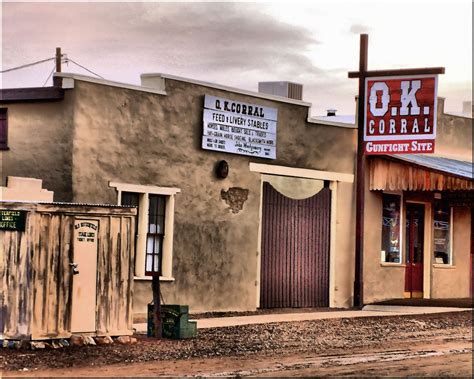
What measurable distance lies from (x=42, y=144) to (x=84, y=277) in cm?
617

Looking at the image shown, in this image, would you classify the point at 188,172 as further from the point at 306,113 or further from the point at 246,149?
the point at 306,113

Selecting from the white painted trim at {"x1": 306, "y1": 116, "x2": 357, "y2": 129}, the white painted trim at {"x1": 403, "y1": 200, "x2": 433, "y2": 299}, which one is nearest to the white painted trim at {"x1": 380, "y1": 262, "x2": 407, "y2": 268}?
the white painted trim at {"x1": 403, "y1": 200, "x2": 433, "y2": 299}

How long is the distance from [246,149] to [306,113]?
2.46 m

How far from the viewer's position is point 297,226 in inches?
1046

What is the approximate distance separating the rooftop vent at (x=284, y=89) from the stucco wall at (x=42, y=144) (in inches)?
339

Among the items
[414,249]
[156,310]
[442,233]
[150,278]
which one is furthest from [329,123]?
[156,310]

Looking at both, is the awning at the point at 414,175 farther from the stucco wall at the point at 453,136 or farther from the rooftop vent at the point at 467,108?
the rooftop vent at the point at 467,108

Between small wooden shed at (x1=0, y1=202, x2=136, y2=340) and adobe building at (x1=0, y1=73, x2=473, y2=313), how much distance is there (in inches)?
189

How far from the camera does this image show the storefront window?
29375 millimetres

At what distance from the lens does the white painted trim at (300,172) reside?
83.9ft

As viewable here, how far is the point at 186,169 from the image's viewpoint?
23844 millimetres

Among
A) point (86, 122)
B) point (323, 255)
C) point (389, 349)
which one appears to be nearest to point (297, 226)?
point (323, 255)

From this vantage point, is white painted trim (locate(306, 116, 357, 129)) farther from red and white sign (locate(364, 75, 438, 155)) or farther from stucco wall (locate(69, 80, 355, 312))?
red and white sign (locate(364, 75, 438, 155))

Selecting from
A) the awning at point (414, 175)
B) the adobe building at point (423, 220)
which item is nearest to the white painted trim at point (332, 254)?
the adobe building at point (423, 220)
